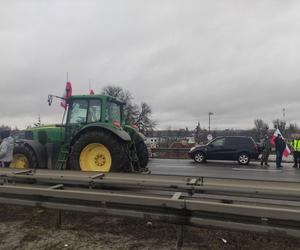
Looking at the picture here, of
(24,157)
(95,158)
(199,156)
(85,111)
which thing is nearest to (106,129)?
(95,158)

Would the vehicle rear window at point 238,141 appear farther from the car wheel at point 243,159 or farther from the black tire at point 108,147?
the black tire at point 108,147

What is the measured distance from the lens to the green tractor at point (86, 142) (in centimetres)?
862

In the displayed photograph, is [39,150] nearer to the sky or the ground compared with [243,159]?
nearer to the sky

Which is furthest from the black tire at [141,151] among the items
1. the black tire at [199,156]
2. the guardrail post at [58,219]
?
the black tire at [199,156]

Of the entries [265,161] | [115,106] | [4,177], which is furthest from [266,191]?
[265,161]

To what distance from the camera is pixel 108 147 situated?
337 inches

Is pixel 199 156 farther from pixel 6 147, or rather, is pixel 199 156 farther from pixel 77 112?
pixel 6 147

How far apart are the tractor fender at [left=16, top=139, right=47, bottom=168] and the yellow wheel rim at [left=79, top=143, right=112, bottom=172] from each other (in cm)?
149

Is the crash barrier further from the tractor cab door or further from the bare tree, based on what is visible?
the bare tree

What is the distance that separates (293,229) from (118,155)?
17.1 feet

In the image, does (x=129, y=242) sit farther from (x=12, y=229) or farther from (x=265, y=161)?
(x=265, y=161)

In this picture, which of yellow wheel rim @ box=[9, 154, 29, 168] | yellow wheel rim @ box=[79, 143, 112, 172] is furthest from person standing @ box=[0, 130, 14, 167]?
yellow wheel rim @ box=[79, 143, 112, 172]

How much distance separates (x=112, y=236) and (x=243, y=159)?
1611 centimetres

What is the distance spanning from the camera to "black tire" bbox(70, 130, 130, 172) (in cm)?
844
